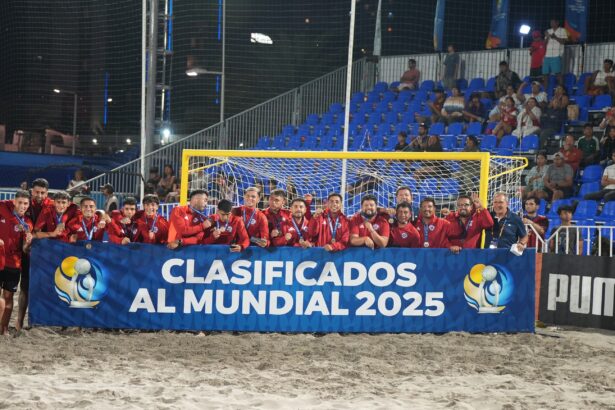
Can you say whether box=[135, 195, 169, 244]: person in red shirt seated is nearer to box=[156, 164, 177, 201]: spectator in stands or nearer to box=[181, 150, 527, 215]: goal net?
box=[181, 150, 527, 215]: goal net

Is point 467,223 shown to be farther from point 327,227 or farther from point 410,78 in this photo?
point 410,78

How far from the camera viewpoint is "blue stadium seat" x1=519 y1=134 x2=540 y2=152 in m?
16.6

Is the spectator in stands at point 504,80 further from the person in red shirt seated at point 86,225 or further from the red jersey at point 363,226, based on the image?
the person in red shirt seated at point 86,225

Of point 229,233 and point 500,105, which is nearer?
point 229,233

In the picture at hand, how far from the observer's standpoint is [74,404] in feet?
19.2

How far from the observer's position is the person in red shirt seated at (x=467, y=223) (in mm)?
9992

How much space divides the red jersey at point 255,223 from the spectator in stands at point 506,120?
906 cm

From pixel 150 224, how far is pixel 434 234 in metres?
3.61

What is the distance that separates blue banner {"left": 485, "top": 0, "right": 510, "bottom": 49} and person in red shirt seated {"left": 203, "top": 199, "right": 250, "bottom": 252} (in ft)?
43.9

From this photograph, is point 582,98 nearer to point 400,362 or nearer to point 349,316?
point 349,316

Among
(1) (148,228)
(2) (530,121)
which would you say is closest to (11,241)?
(1) (148,228)

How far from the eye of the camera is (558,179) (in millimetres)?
14953

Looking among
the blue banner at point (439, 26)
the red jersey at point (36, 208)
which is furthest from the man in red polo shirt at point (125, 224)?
the blue banner at point (439, 26)

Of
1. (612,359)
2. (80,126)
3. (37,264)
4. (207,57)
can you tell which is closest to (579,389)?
(612,359)
